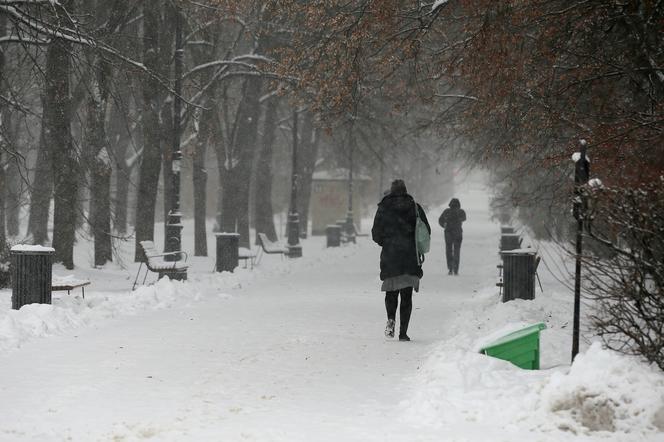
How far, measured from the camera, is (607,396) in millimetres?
6742

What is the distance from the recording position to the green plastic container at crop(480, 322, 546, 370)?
8867mm

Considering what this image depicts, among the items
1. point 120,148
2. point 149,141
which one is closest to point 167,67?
point 149,141

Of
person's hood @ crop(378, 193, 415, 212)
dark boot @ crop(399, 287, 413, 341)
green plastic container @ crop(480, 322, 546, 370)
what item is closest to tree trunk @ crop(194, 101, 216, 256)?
person's hood @ crop(378, 193, 415, 212)

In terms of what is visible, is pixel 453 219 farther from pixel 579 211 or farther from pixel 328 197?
pixel 328 197

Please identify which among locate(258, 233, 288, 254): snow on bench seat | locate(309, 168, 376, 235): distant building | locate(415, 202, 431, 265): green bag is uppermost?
locate(309, 168, 376, 235): distant building

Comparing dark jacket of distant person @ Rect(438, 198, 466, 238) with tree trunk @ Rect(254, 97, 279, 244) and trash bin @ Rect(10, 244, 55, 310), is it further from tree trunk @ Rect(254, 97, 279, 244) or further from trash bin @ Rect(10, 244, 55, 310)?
tree trunk @ Rect(254, 97, 279, 244)

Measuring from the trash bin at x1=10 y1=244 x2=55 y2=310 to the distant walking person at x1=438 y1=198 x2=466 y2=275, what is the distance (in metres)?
12.0

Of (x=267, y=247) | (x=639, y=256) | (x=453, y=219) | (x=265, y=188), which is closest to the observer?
(x=639, y=256)

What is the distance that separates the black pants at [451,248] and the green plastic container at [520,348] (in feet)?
46.2

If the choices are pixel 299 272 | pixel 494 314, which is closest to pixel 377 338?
pixel 494 314

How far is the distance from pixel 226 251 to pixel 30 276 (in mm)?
9245

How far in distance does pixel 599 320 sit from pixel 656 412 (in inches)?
47.8

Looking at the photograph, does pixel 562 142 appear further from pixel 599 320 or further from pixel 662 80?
pixel 599 320

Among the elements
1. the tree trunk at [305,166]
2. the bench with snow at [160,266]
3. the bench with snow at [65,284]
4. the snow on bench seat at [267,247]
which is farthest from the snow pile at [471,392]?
the tree trunk at [305,166]
